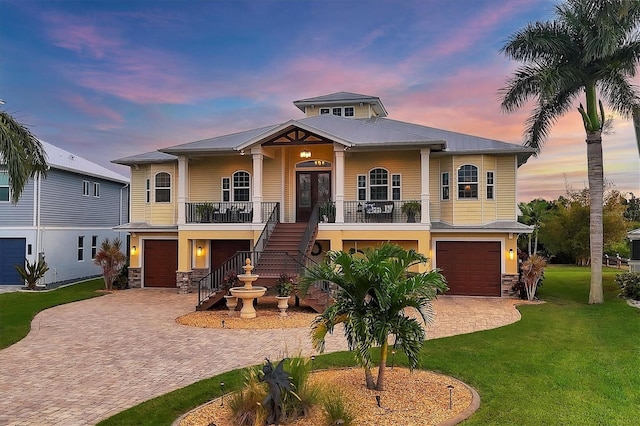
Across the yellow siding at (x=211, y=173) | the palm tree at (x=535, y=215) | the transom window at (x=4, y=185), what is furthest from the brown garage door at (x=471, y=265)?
the palm tree at (x=535, y=215)

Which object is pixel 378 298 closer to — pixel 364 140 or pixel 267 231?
pixel 267 231

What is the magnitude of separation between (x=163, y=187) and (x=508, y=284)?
15.0 metres

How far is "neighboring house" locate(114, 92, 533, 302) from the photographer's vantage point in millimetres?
17672

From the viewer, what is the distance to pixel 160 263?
809 inches

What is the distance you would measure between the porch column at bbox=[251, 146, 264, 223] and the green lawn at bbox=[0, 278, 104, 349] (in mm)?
7129

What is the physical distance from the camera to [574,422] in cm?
592

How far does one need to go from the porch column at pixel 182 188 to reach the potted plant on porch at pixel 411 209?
880 centimetres

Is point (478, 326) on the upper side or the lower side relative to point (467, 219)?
lower

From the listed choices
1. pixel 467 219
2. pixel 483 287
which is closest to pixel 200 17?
pixel 467 219

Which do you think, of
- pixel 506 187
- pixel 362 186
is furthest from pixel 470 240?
pixel 362 186

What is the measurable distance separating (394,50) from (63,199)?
17.5 meters

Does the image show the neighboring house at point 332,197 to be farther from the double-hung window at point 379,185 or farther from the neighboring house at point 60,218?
the neighboring house at point 60,218

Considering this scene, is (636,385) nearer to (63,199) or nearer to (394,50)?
(394,50)

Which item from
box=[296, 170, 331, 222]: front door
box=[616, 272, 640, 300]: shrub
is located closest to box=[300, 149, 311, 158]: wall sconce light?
box=[296, 170, 331, 222]: front door
